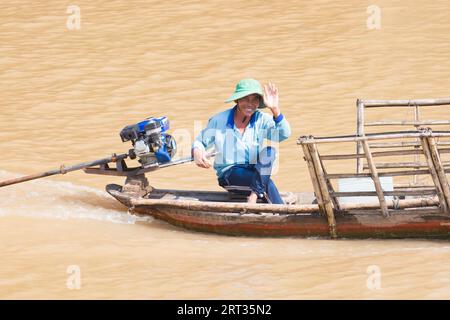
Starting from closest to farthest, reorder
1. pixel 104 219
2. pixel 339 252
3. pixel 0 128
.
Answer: pixel 339 252 < pixel 104 219 < pixel 0 128

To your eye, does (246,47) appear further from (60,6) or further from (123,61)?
(60,6)

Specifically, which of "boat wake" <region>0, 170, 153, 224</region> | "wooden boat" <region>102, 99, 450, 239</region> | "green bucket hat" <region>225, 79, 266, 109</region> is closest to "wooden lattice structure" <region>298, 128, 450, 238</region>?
"wooden boat" <region>102, 99, 450, 239</region>

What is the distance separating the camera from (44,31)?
17.3 meters

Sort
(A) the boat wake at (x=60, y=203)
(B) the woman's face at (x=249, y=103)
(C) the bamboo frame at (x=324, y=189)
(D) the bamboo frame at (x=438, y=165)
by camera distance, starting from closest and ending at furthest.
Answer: (D) the bamboo frame at (x=438, y=165)
(C) the bamboo frame at (x=324, y=189)
(B) the woman's face at (x=249, y=103)
(A) the boat wake at (x=60, y=203)

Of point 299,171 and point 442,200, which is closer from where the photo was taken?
point 442,200

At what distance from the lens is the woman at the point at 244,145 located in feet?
30.6

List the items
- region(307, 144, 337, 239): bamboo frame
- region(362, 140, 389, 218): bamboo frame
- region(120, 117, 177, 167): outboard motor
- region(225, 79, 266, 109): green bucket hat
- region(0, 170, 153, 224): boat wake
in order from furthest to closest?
1. region(0, 170, 153, 224): boat wake
2. region(120, 117, 177, 167): outboard motor
3. region(225, 79, 266, 109): green bucket hat
4. region(307, 144, 337, 239): bamboo frame
5. region(362, 140, 389, 218): bamboo frame

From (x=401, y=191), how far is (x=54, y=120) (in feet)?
19.5

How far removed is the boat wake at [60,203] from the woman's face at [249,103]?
4.31 ft

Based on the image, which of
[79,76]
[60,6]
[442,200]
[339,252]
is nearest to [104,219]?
[339,252]

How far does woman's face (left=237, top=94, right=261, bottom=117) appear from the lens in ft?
30.5

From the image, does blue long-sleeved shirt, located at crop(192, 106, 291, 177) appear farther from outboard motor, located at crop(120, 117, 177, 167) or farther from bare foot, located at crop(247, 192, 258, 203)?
outboard motor, located at crop(120, 117, 177, 167)

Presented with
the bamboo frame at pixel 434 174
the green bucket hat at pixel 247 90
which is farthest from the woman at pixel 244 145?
the bamboo frame at pixel 434 174

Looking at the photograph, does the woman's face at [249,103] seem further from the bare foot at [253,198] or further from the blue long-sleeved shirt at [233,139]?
the bare foot at [253,198]
